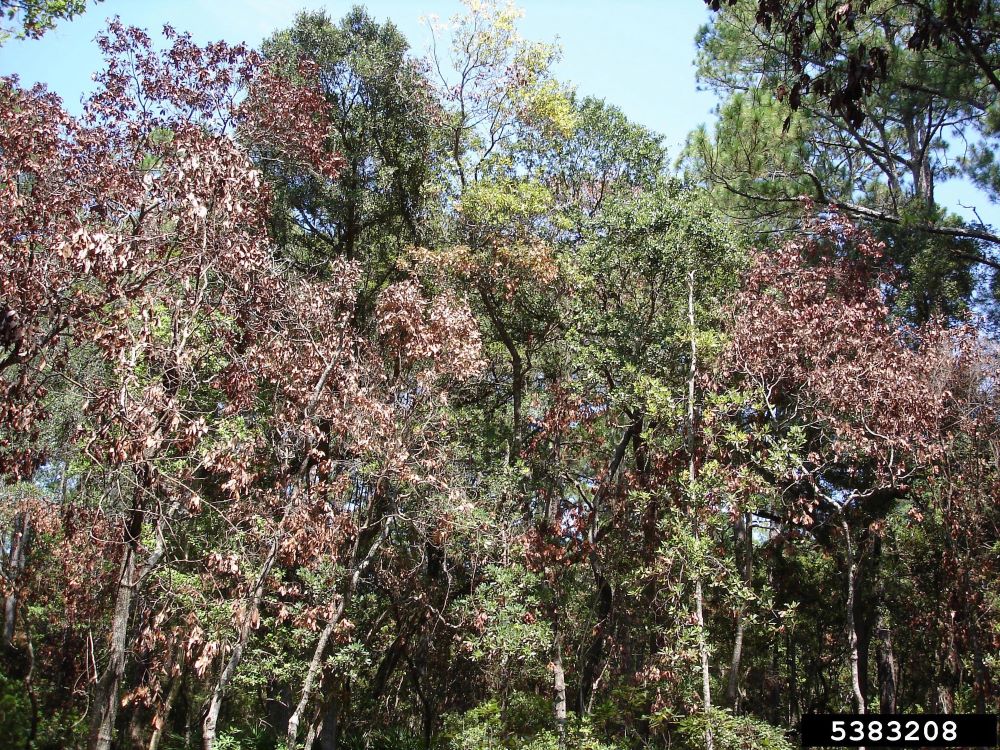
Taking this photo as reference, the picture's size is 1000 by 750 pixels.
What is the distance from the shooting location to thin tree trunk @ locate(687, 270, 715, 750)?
8210 mm

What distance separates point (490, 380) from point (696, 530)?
5040 mm

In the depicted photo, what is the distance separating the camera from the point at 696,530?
29.8ft

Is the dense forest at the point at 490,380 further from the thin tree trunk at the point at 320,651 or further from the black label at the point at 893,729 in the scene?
the black label at the point at 893,729

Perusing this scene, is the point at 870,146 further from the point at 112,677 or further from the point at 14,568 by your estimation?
the point at 14,568

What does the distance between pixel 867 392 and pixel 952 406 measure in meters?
2.00

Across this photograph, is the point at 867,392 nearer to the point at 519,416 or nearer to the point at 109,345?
the point at 519,416

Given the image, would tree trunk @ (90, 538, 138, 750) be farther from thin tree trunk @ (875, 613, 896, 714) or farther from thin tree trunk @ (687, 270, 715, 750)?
thin tree trunk @ (875, 613, 896, 714)

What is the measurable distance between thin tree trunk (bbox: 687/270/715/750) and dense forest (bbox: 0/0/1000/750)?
0.06m

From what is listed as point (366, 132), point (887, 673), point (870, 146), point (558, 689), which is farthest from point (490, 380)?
point (887, 673)

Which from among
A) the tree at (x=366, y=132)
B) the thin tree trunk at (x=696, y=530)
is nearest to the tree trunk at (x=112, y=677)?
the thin tree trunk at (x=696, y=530)

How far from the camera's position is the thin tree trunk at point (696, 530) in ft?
26.9

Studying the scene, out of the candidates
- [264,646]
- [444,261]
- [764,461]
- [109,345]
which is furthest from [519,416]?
[109,345]

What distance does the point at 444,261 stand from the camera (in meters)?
11.0

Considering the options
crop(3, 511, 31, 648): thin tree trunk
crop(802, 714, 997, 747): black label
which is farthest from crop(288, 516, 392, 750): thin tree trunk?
crop(3, 511, 31, 648): thin tree trunk
